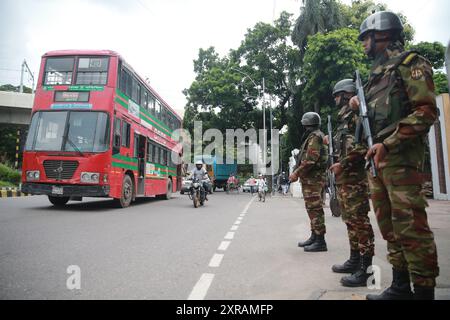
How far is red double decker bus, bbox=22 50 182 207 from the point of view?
9.04 metres

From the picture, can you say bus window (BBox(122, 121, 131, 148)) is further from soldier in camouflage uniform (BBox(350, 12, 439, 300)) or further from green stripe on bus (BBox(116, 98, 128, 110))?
soldier in camouflage uniform (BBox(350, 12, 439, 300))

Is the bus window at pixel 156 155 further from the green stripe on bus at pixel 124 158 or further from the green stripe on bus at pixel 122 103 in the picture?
the green stripe on bus at pixel 122 103

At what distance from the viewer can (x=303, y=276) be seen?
3475mm

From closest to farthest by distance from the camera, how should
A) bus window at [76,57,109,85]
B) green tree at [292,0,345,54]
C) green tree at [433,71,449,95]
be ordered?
bus window at [76,57,109,85] → green tree at [433,71,449,95] → green tree at [292,0,345,54]

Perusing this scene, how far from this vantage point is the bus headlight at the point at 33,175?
910cm

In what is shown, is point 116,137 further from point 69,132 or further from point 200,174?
point 200,174

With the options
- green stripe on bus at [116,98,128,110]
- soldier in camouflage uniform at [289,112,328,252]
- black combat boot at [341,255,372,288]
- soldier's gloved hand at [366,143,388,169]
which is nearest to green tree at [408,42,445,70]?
green stripe on bus at [116,98,128,110]

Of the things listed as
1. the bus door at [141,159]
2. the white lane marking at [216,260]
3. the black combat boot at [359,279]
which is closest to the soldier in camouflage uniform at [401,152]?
the black combat boot at [359,279]

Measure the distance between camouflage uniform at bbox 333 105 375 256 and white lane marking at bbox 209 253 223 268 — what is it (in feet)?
4.96

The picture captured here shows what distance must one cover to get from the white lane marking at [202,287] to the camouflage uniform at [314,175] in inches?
79.1

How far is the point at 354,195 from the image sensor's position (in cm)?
360

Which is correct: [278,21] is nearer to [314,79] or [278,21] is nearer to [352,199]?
[314,79]

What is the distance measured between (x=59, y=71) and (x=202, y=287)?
9039 millimetres

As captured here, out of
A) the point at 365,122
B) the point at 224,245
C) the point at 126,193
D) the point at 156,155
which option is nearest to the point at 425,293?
Result: the point at 365,122
